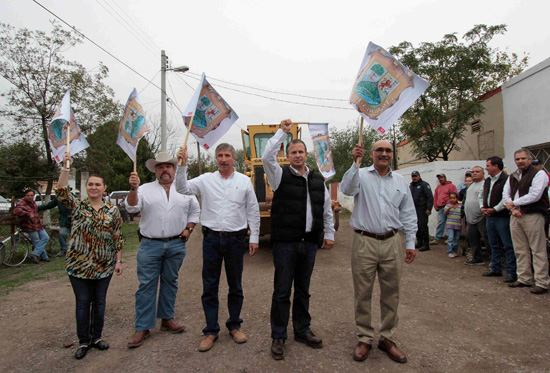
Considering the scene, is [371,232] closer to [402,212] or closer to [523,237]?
[402,212]

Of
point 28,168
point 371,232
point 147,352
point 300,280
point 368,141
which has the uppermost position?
point 368,141

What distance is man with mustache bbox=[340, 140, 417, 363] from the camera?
10.8 feet

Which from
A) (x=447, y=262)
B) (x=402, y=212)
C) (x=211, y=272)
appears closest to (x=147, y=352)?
(x=211, y=272)

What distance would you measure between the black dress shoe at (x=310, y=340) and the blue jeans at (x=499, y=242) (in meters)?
4.00

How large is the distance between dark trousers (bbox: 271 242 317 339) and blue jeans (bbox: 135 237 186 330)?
1208 mm

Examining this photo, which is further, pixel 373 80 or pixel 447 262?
pixel 447 262

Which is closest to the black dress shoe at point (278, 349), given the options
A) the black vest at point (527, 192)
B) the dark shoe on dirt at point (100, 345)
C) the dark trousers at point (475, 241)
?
the dark shoe on dirt at point (100, 345)

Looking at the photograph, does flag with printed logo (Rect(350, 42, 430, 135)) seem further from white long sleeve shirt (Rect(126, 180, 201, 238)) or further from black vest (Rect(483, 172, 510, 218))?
black vest (Rect(483, 172, 510, 218))

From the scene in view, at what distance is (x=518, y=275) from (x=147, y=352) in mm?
5363

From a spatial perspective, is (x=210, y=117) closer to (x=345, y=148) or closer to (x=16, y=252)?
(x=16, y=252)

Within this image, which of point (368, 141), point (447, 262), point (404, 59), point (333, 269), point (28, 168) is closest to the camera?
point (333, 269)

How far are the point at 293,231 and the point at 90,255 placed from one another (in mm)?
2033

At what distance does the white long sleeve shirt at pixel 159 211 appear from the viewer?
375cm

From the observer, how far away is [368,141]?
31.2m
